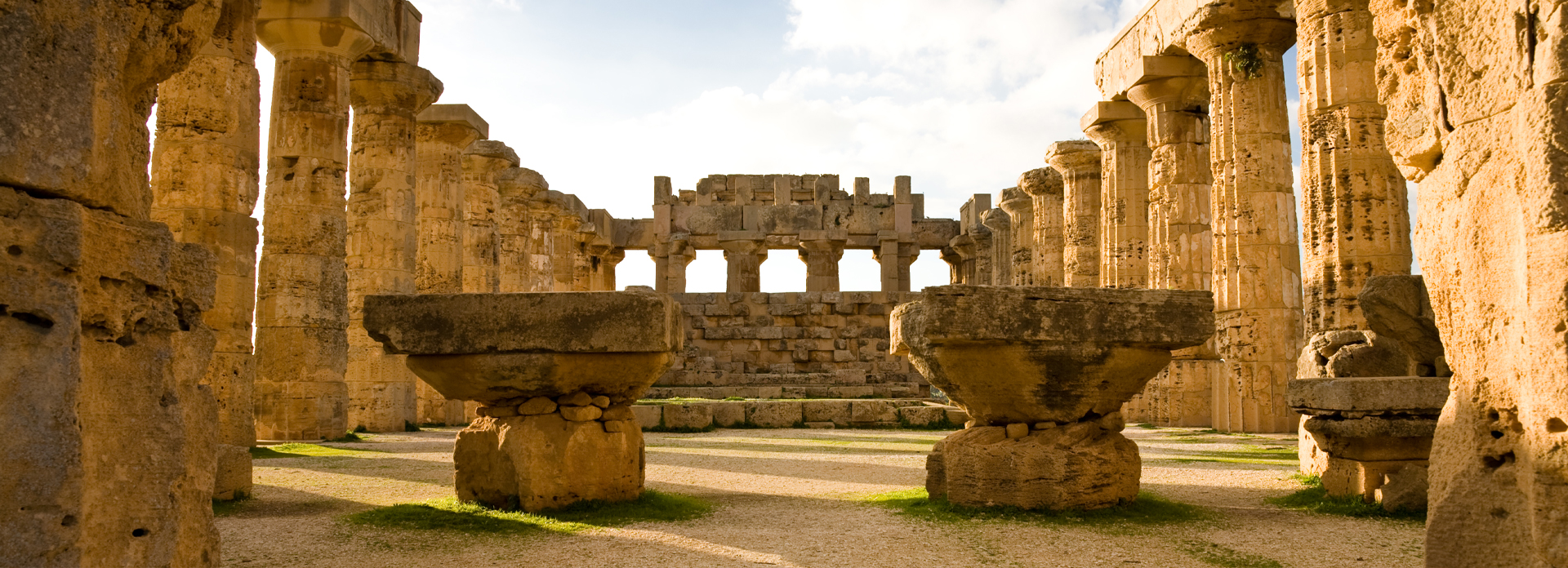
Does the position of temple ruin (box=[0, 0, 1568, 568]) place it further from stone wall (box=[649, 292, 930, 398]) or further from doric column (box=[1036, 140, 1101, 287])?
stone wall (box=[649, 292, 930, 398])

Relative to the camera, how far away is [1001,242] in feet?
83.6

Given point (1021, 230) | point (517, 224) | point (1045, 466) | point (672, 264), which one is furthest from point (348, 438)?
point (672, 264)

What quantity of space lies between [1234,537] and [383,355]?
12.6m

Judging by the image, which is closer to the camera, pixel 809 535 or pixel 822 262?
pixel 809 535

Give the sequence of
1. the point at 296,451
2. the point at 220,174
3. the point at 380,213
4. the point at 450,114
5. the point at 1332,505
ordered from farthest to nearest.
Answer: the point at 450,114 → the point at 380,213 → the point at 296,451 → the point at 220,174 → the point at 1332,505

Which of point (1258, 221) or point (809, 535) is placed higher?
point (1258, 221)

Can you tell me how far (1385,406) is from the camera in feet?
19.7

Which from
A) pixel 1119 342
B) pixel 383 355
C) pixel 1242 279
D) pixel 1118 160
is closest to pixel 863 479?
pixel 1119 342

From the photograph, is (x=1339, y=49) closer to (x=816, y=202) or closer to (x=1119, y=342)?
(x=1119, y=342)

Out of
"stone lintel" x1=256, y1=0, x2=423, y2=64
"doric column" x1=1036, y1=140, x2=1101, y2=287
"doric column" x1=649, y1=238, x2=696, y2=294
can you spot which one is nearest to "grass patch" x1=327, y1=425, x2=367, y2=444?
"stone lintel" x1=256, y1=0, x2=423, y2=64

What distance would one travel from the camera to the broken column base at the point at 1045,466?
6.05m

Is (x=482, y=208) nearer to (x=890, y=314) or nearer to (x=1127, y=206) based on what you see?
(x=1127, y=206)

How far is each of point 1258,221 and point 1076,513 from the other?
8496 mm

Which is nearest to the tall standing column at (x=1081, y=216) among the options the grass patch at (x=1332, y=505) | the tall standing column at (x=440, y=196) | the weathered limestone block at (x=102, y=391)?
the tall standing column at (x=440, y=196)
